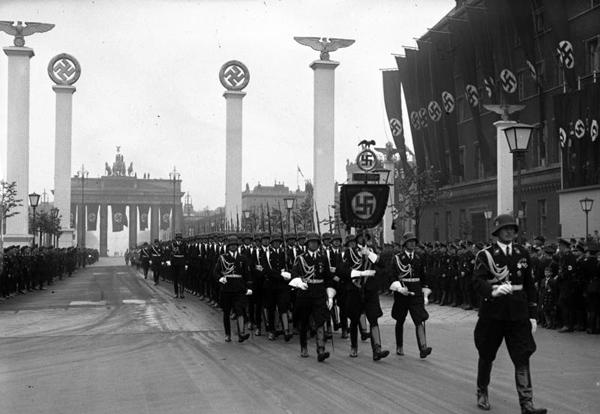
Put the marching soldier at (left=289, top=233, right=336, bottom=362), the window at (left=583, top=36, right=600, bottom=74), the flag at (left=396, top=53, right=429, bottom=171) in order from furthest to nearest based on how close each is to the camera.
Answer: the flag at (left=396, top=53, right=429, bottom=171), the window at (left=583, top=36, right=600, bottom=74), the marching soldier at (left=289, top=233, right=336, bottom=362)

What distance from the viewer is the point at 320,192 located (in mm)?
41625

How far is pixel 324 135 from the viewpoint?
1672 inches

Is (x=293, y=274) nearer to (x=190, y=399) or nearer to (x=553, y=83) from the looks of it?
(x=190, y=399)

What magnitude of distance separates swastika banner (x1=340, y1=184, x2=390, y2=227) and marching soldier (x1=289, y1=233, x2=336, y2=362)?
110 inches

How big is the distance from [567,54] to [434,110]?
8332mm

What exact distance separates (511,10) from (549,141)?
8365 millimetres

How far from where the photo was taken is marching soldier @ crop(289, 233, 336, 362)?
12062 millimetres

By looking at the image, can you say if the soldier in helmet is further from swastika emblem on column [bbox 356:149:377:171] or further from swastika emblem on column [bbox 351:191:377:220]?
swastika emblem on column [bbox 356:149:377:171]

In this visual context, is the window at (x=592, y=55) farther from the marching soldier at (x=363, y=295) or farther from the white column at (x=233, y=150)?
the marching soldier at (x=363, y=295)

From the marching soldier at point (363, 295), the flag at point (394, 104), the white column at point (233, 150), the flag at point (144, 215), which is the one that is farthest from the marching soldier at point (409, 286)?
the flag at point (144, 215)

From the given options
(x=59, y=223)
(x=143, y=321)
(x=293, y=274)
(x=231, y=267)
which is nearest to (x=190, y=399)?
(x=293, y=274)

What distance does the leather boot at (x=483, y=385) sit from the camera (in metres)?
8.08

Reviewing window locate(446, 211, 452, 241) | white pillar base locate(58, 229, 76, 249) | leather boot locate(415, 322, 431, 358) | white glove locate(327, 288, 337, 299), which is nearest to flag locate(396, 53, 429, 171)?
window locate(446, 211, 452, 241)

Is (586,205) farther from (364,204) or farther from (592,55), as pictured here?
(364,204)
